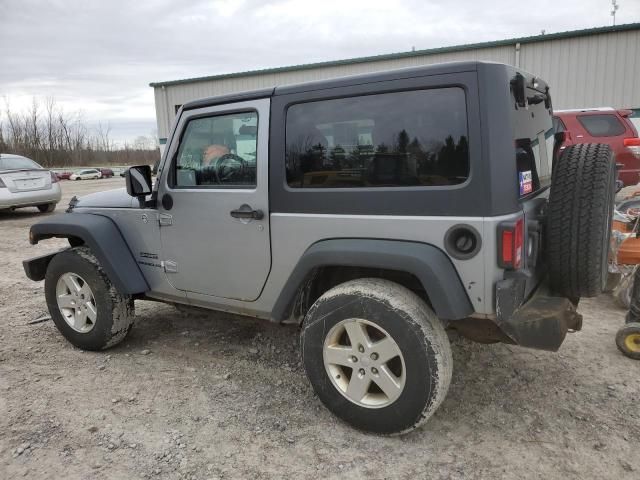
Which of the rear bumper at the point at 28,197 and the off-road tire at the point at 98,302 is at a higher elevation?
the rear bumper at the point at 28,197

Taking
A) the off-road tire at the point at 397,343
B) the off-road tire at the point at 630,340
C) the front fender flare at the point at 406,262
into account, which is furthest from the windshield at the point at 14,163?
the off-road tire at the point at 630,340

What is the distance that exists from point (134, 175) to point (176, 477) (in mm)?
1881

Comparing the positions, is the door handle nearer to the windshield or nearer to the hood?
the hood

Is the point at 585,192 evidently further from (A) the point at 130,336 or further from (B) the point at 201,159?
(A) the point at 130,336

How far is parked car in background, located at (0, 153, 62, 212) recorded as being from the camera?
10750 mm

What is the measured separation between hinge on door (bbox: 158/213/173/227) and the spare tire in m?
2.39

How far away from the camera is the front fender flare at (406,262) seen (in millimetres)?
2369

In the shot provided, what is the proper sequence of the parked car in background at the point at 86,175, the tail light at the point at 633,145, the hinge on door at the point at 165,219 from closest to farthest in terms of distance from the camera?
the hinge on door at the point at 165,219 < the tail light at the point at 633,145 < the parked car in background at the point at 86,175

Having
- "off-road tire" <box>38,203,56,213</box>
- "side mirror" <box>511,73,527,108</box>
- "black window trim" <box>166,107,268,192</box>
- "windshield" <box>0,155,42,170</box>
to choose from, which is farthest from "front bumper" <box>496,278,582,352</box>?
"off-road tire" <box>38,203,56,213</box>

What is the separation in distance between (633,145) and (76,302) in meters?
9.11

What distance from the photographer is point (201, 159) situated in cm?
333

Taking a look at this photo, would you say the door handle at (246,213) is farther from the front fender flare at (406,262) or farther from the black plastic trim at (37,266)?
the black plastic trim at (37,266)

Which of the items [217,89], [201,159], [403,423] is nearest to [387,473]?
[403,423]

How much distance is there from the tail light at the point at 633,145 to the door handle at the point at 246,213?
27.2 ft
